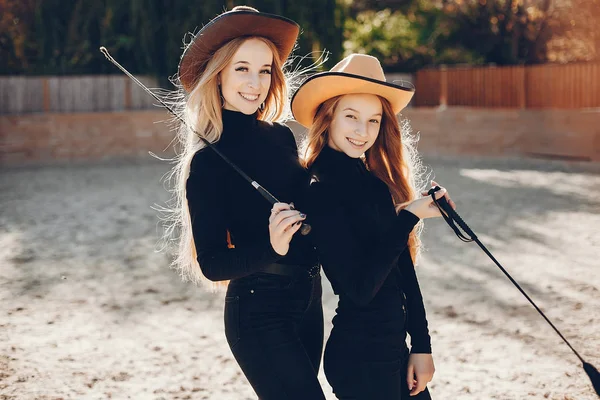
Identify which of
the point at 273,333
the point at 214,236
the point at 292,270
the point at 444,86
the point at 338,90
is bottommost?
the point at 273,333

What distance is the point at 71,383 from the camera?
12.8 ft

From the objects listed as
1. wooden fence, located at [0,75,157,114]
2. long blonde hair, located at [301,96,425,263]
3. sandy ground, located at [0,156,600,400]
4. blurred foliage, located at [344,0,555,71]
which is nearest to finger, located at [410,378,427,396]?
long blonde hair, located at [301,96,425,263]

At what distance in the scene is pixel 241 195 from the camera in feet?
7.56

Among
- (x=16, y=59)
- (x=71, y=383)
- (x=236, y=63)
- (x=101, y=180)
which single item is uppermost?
(x=16, y=59)

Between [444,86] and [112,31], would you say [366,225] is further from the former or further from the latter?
[112,31]

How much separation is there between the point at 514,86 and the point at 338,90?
13143 millimetres

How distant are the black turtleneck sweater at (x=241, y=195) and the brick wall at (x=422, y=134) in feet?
36.3

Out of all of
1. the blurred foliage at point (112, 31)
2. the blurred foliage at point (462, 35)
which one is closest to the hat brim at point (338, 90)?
the blurred foliage at point (112, 31)

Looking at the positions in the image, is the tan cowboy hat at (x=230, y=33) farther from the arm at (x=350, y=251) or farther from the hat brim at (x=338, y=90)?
the arm at (x=350, y=251)

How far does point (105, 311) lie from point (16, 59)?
12287mm

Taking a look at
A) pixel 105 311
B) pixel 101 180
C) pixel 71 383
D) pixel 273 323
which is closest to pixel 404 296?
pixel 273 323

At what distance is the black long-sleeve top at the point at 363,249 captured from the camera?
2158 millimetres

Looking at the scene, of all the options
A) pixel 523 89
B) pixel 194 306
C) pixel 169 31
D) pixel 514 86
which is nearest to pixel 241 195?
pixel 194 306

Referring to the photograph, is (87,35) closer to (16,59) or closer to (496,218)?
(16,59)
